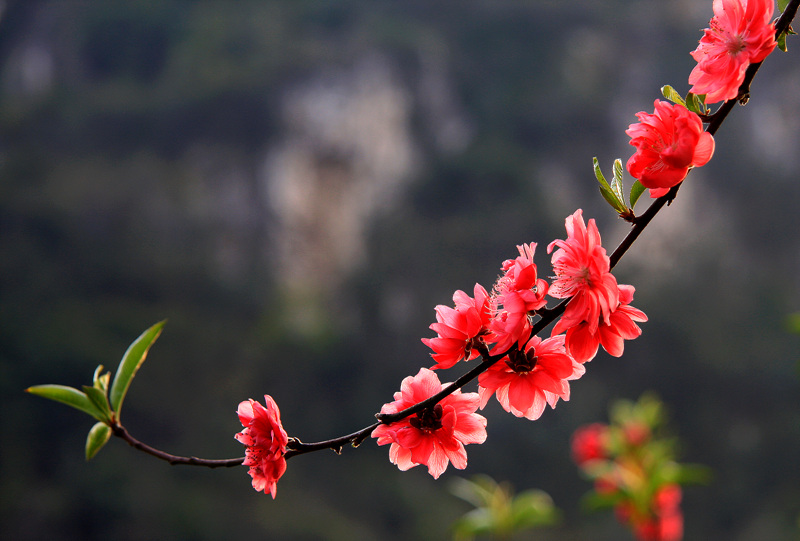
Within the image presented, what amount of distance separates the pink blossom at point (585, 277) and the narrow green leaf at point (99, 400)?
1.25ft

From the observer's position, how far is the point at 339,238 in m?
6.00

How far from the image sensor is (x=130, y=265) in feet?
18.0

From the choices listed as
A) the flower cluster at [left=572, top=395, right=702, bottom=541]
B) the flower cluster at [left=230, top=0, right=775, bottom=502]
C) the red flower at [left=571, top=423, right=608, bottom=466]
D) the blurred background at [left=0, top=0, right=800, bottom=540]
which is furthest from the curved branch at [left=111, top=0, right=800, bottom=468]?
the blurred background at [left=0, top=0, right=800, bottom=540]

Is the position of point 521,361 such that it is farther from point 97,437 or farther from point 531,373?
point 97,437

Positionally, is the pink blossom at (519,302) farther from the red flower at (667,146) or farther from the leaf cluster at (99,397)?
the leaf cluster at (99,397)

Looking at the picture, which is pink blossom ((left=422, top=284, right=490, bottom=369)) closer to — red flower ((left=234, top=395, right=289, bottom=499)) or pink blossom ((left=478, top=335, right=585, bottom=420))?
pink blossom ((left=478, top=335, right=585, bottom=420))

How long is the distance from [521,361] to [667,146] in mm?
190

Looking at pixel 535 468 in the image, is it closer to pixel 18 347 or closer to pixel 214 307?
pixel 214 307

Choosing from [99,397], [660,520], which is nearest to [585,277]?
[99,397]

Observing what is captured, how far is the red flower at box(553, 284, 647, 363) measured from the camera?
0.38 metres

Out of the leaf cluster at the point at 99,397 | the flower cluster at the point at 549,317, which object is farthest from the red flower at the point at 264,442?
the leaf cluster at the point at 99,397

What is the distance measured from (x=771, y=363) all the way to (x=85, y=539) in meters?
6.28

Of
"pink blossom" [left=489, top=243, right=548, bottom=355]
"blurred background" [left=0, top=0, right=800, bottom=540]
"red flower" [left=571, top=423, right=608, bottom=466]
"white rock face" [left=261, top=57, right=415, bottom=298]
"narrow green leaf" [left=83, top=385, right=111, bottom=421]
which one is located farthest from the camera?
"white rock face" [left=261, top=57, right=415, bottom=298]

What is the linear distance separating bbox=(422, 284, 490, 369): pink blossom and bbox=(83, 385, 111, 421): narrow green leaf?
289 mm
